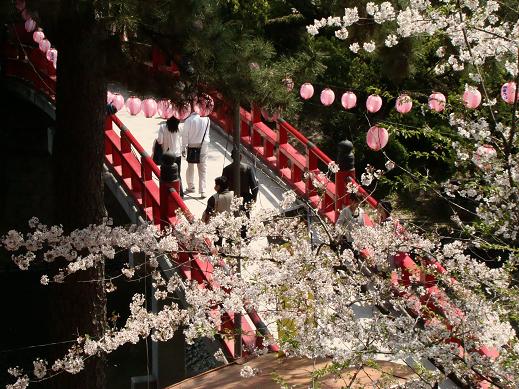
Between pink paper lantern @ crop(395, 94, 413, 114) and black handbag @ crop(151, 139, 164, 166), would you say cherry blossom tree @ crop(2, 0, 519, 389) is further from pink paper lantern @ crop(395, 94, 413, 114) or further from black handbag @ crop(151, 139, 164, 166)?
black handbag @ crop(151, 139, 164, 166)

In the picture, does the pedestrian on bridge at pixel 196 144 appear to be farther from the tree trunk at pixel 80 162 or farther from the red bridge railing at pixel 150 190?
the tree trunk at pixel 80 162

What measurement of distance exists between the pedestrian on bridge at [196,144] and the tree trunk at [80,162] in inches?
121

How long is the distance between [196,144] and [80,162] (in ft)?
11.1

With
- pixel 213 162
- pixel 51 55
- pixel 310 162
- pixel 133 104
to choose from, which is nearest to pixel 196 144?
pixel 310 162

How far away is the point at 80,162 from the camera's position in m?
9.80

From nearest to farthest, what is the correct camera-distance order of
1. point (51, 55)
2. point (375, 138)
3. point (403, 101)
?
point (403, 101) → point (375, 138) → point (51, 55)

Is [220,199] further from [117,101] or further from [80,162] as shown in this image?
[117,101]

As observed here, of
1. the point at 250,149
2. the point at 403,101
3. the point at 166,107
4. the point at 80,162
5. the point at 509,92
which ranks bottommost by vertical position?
the point at 403,101

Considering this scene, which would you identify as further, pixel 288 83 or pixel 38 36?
pixel 38 36

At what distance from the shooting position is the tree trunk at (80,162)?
9430 millimetres

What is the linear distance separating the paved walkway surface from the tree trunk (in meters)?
2.41

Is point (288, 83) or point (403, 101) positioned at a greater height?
point (288, 83)

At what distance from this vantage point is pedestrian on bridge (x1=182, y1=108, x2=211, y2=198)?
12.8 metres

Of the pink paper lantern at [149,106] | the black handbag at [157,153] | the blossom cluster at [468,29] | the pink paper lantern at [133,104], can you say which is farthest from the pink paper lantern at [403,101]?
the pink paper lantern at [133,104]
